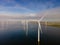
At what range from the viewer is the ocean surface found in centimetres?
113

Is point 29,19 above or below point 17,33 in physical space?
above

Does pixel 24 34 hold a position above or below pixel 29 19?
below

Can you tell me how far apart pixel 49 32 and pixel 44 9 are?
12.9 inches

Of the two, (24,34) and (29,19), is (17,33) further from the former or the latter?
(29,19)

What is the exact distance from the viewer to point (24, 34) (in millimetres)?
1179

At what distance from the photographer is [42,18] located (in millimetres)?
1142

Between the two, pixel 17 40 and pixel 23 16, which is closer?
pixel 23 16

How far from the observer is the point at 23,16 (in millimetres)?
1131

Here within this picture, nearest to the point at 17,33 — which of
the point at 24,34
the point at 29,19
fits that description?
the point at 24,34

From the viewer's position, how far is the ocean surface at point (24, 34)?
1.13 meters

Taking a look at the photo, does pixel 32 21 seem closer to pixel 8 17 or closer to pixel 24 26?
pixel 24 26

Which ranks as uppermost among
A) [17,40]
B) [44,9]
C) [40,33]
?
[44,9]

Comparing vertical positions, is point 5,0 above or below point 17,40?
Answer: above

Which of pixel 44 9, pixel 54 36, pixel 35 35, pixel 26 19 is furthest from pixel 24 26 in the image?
pixel 54 36
